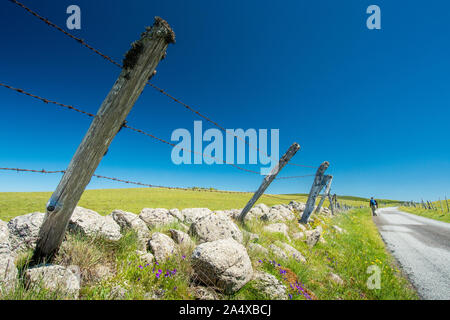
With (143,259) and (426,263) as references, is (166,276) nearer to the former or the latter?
(143,259)

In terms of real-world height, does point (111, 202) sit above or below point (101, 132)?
below

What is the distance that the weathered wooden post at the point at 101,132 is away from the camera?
96.6 inches

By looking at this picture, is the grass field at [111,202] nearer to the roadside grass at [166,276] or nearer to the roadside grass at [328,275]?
the roadside grass at [328,275]

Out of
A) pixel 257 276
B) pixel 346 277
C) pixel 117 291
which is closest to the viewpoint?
pixel 117 291

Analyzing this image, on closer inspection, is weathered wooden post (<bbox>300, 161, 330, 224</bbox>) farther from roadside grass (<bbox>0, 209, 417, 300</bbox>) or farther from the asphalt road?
roadside grass (<bbox>0, 209, 417, 300</bbox>)

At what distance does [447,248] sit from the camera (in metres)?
7.45

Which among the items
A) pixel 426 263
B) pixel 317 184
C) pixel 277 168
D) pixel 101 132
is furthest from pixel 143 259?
pixel 317 184

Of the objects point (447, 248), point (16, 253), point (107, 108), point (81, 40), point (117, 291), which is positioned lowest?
point (447, 248)

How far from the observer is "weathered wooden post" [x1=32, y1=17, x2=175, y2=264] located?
2.45 meters

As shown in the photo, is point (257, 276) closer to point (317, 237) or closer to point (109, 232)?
point (109, 232)

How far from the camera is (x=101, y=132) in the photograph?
8.10 ft
